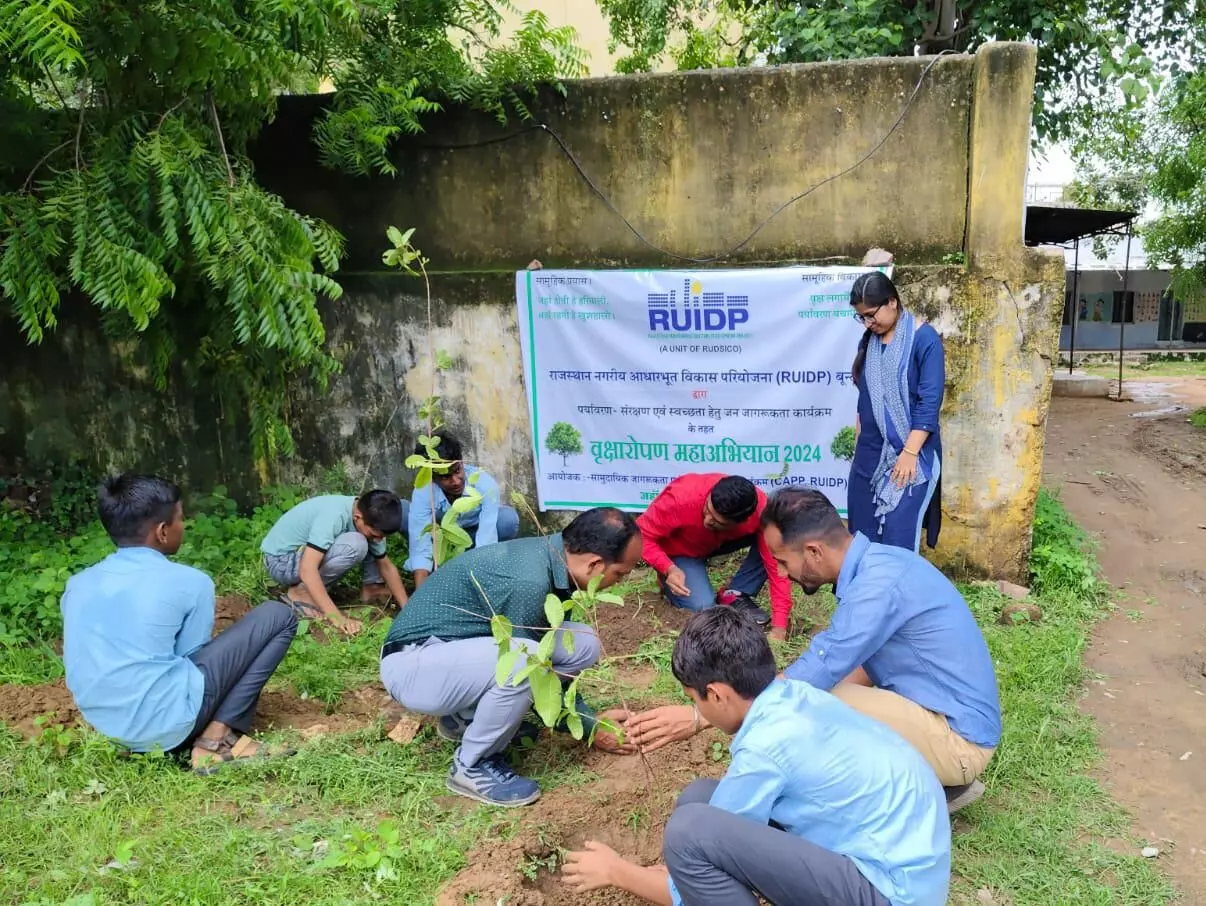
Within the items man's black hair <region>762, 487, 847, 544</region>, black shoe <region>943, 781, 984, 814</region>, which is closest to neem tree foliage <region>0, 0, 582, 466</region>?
man's black hair <region>762, 487, 847, 544</region>

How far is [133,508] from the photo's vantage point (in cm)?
321

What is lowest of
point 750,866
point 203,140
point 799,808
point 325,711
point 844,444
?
point 325,711

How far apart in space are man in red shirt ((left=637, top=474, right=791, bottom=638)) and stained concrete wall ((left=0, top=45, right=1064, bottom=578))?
1.11 metres

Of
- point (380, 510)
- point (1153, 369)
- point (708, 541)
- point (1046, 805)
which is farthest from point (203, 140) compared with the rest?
point (1153, 369)

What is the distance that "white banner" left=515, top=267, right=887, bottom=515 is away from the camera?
5.10 m

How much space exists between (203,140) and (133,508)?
2.18 m

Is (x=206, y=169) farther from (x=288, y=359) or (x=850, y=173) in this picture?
(x=850, y=173)

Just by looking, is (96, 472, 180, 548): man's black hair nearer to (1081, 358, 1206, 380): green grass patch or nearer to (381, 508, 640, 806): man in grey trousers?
(381, 508, 640, 806): man in grey trousers

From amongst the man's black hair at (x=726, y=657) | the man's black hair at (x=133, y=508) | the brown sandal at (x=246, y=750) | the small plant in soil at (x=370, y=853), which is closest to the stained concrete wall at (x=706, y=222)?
the man's black hair at (x=133, y=508)

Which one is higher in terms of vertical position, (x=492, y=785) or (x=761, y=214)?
(x=761, y=214)

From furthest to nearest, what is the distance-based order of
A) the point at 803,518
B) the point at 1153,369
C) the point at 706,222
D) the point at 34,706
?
the point at 1153,369
the point at 706,222
the point at 34,706
the point at 803,518

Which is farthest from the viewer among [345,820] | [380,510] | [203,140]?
[380,510]

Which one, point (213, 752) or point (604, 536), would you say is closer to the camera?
point (604, 536)

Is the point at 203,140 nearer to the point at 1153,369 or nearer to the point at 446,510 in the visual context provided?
the point at 446,510
